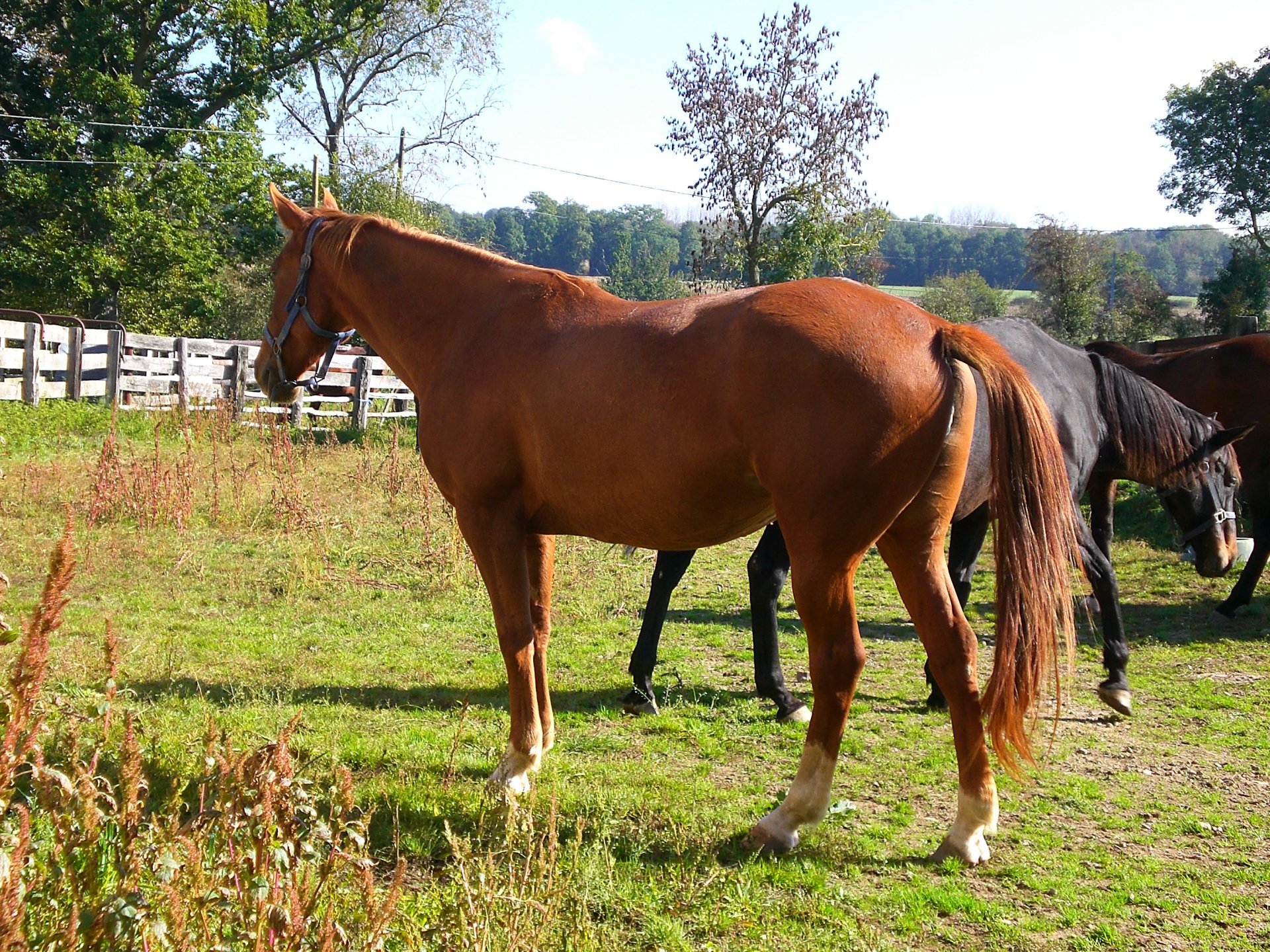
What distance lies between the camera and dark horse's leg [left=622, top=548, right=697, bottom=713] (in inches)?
202

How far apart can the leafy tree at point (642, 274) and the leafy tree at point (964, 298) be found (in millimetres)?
13043

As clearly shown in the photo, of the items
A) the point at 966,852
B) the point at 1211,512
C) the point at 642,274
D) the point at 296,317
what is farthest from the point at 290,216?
the point at 642,274

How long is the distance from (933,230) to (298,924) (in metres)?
79.1

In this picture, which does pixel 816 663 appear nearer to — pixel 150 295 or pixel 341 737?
pixel 341 737

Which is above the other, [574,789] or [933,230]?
[933,230]

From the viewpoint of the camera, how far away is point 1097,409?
19.5ft

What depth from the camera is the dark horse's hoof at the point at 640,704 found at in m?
5.09

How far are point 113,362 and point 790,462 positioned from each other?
673 inches

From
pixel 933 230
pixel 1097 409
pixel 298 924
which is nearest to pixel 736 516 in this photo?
pixel 298 924

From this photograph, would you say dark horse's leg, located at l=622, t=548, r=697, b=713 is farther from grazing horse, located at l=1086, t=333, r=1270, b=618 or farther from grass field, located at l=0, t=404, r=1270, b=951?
grazing horse, located at l=1086, t=333, r=1270, b=618

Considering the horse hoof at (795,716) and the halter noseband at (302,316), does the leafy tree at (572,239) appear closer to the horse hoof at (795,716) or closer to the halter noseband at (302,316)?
the halter noseband at (302,316)

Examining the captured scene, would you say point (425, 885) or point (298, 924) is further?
point (425, 885)

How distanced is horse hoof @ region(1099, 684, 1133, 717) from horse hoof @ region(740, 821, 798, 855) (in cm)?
282

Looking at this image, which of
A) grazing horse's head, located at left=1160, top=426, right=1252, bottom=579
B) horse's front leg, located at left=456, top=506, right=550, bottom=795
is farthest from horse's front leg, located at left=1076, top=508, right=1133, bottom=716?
horse's front leg, located at left=456, top=506, right=550, bottom=795
